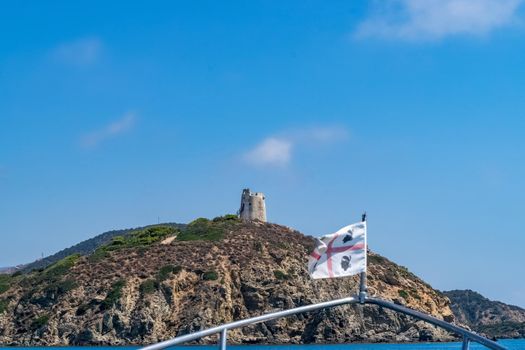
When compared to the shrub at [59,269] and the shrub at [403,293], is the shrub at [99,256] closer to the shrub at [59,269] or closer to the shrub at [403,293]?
the shrub at [59,269]

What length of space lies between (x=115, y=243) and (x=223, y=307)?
125 feet

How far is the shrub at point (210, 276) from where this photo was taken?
355 feet

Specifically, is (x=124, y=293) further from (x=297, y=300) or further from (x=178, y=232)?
(x=178, y=232)

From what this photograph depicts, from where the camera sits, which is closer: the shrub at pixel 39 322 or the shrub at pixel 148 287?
the shrub at pixel 39 322

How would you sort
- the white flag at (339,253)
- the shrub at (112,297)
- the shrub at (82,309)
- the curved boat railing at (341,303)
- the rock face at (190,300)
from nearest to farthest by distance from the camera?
the curved boat railing at (341,303) → the white flag at (339,253) → the rock face at (190,300) → the shrub at (112,297) → the shrub at (82,309)

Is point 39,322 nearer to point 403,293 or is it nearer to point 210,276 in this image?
point 210,276

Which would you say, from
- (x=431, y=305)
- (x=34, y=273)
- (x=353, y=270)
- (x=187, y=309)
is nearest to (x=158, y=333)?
(x=187, y=309)

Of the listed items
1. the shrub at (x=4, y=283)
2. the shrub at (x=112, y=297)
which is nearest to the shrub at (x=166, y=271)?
the shrub at (x=112, y=297)

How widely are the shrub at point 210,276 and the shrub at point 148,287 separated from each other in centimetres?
607

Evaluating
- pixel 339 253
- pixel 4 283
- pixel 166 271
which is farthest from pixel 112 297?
pixel 339 253

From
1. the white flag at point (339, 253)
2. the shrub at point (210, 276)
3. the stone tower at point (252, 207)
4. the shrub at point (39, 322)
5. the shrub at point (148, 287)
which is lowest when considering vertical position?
the white flag at point (339, 253)

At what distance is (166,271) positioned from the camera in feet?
362

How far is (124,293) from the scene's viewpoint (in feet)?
345

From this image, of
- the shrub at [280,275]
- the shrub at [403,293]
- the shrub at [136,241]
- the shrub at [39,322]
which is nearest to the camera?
the shrub at [39,322]
